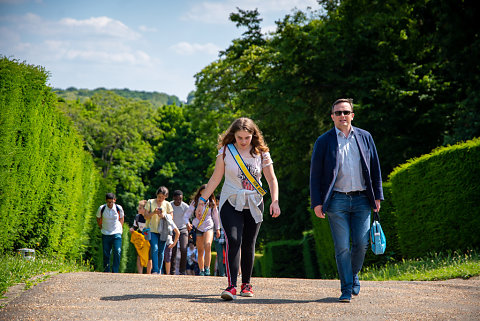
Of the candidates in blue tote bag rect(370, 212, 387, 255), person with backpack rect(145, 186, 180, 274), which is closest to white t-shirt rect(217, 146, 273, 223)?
blue tote bag rect(370, 212, 387, 255)

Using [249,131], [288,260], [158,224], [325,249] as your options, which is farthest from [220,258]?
[288,260]

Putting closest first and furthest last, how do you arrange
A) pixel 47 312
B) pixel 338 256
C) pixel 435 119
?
pixel 47 312 < pixel 338 256 < pixel 435 119

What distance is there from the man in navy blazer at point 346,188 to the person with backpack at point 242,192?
1.88 ft

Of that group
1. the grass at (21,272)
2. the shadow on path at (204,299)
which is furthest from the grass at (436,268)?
the grass at (21,272)

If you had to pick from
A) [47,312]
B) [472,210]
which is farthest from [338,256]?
[472,210]

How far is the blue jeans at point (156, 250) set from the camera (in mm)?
12258

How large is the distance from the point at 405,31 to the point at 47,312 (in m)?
16.7

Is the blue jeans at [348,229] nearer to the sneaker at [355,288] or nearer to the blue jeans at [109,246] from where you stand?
the sneaker at [355,288]

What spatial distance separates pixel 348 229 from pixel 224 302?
1523 mm

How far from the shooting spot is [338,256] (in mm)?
6098

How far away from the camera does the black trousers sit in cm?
619

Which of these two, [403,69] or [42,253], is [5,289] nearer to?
[42,253]

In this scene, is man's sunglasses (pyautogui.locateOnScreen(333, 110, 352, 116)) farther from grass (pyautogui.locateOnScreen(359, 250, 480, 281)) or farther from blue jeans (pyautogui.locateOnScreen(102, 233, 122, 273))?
blue jeans (pyautogui.locateOnScreen(102, 233, 122, 273))

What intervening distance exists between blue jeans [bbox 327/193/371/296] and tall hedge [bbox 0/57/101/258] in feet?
16.4
